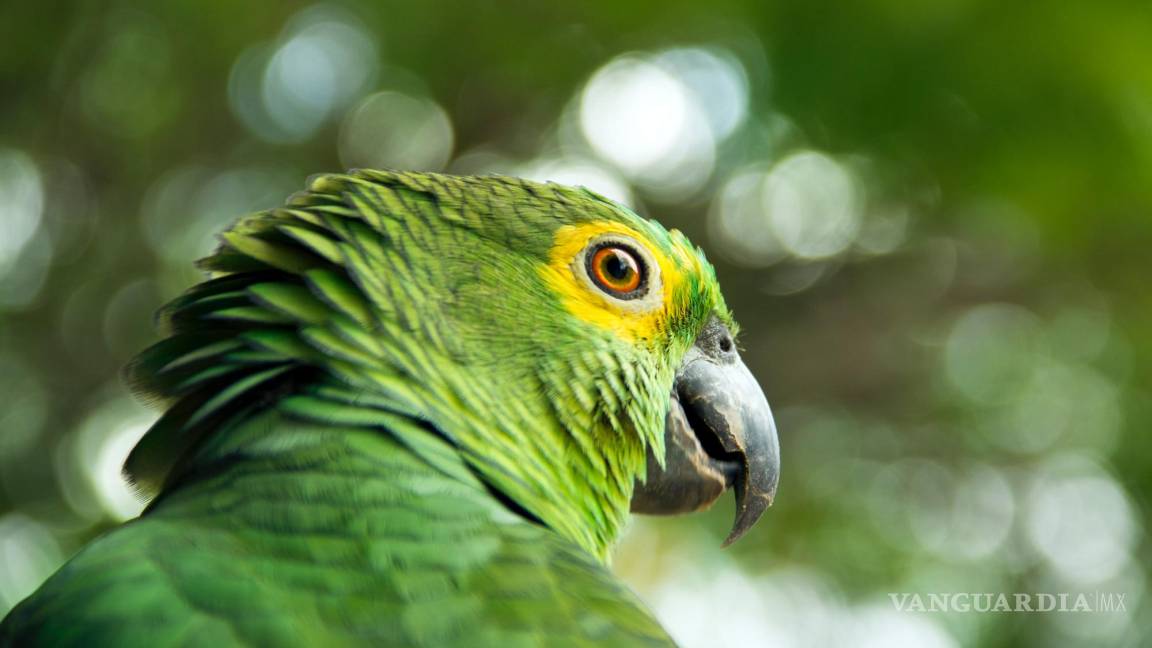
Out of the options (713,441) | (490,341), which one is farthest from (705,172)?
(490,341)

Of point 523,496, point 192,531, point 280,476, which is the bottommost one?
point 192,531

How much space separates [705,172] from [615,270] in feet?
9.27

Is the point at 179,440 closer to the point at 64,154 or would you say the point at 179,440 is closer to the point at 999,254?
the point at 64,154

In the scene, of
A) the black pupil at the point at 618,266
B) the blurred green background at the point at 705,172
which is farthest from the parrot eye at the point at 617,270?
the blurred green background at the point at 705,172

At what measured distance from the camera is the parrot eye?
1.72m

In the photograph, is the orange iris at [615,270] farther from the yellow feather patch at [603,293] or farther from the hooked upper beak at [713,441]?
the hooked upper beak at [713,441]

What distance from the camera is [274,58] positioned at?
4285mm

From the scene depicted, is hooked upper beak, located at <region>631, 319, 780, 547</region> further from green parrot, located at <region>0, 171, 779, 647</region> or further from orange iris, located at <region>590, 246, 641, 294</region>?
orange iris, located at <region>590, 246, 641, 294</region>

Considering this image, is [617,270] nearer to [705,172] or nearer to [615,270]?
[615,270]

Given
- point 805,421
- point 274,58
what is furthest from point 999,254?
point 274,58

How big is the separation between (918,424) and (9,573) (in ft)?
14.4

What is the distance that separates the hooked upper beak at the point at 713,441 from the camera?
1831mm

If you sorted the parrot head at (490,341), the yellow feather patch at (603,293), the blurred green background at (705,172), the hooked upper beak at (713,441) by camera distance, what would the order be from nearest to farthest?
the parrot head at (490,341), the yellow feather patch at (603,293), the hooked upper beak at (713,441), the blurred green background at (705,172)

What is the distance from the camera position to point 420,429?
4.66ft
